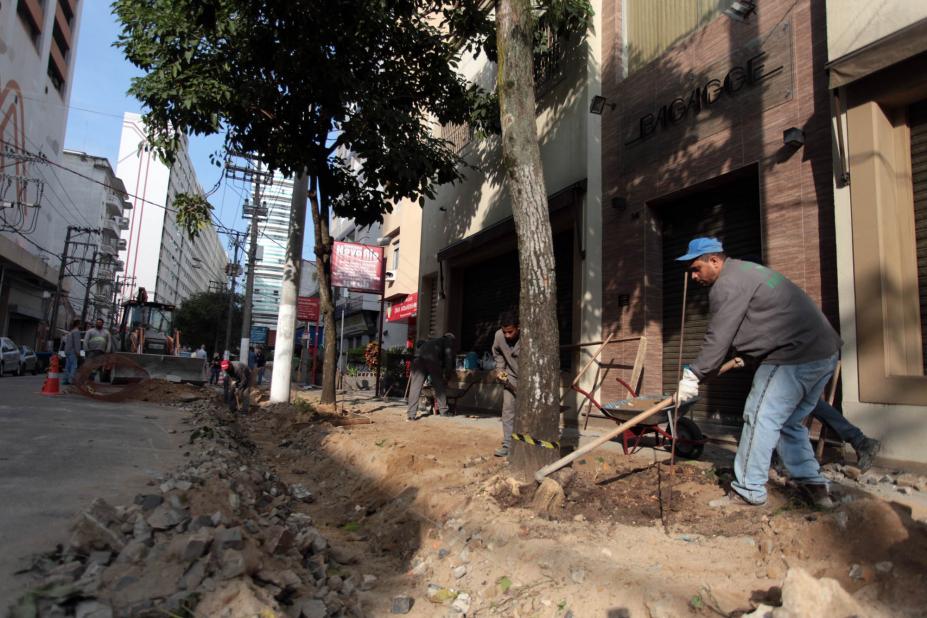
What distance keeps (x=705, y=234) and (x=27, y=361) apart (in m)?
26.1

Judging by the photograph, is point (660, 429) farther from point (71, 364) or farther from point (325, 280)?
point (71, 364)

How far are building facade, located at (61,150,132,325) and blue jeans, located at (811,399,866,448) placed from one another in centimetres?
5736

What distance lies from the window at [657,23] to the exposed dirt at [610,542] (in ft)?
20.0

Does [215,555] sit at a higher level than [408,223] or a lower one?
lower

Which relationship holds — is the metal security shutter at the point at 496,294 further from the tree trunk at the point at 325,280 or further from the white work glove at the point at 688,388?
the white work glove at the point at 688,388

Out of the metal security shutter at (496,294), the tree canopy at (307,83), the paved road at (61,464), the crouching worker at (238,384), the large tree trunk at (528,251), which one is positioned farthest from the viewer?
the crouching worker at (238,384)

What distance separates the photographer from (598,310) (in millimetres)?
8969

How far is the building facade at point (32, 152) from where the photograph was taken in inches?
1203

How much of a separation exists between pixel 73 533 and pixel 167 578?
2.16 feet

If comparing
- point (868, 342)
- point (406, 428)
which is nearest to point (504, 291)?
point (406, 428)

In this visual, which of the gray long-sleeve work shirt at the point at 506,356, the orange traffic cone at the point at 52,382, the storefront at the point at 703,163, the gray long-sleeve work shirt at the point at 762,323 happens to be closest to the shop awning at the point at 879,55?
the storefront at the point at 703,163

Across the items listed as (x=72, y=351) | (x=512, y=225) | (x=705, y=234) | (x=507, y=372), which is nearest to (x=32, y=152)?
(x=72, y=351)

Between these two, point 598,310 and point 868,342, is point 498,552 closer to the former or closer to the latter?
point 868,342

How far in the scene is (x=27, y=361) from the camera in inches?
904
